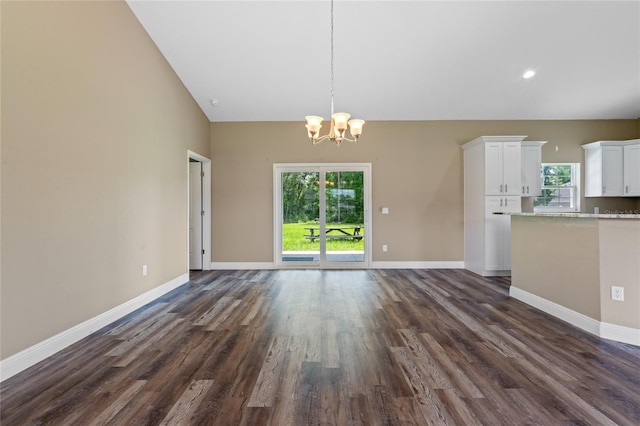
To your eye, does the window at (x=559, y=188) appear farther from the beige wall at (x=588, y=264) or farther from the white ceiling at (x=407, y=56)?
the beige wall at (x=588, y=264)

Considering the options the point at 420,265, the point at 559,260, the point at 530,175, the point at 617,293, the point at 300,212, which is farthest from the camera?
the point at 300,212

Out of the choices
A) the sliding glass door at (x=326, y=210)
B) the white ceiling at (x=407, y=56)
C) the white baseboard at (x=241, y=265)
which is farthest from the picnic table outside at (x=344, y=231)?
the white ceiling at (x=407, y=56)

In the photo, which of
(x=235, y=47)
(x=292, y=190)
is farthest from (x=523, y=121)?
(x=235, y=47)

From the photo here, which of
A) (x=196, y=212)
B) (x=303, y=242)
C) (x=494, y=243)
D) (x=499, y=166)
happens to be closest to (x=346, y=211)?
(x=303, y=242)

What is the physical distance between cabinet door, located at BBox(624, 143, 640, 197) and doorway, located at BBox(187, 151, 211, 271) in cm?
790

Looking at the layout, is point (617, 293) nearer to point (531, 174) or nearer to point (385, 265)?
point (531, 174)

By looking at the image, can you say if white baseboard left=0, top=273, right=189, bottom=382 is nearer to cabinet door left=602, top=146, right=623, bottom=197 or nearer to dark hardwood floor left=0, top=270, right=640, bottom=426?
dark hardwood floor left=0, top=270, right=640, bottom=426

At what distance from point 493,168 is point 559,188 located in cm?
187

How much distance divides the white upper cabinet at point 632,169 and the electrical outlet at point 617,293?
4286 mm

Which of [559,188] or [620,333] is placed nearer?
[620,333]

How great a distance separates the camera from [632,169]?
540 centimetres

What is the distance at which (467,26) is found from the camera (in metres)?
3.68

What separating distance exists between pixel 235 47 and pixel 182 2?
78 cm

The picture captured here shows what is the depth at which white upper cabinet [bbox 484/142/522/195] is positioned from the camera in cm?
507
